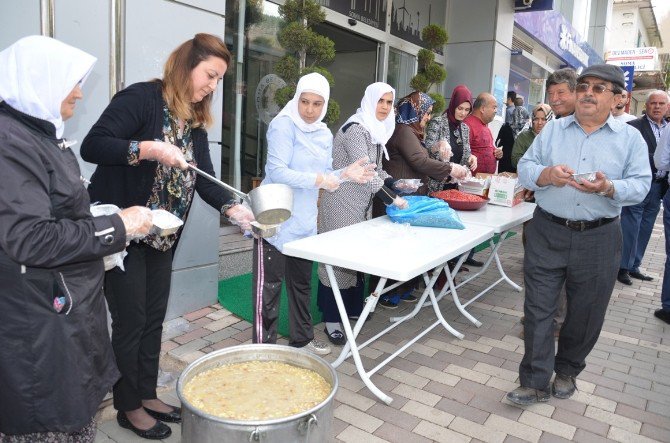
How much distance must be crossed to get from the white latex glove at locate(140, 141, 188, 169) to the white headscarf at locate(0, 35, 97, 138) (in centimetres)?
46

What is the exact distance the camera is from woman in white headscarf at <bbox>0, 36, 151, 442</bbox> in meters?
1.31

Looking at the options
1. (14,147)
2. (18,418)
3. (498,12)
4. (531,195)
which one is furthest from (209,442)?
(498,12)

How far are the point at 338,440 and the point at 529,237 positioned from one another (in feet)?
4.96

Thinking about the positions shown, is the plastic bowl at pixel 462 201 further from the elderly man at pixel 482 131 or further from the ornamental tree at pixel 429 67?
the ornamental tree at pixel 429 67

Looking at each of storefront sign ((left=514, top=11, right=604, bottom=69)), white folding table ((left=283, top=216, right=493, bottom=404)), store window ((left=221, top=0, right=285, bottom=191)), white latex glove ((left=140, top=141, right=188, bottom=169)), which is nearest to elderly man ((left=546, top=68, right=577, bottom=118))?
white folding table ((left=283, top=216, right=493, bottom=404))

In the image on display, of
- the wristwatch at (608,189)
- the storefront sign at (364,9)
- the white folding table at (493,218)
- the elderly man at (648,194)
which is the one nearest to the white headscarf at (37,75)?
the wristwatch at (608,189)

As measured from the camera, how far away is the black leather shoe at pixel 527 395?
2.79 metres

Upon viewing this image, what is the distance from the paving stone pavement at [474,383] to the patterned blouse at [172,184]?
3.21 ft

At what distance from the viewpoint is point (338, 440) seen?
244cm

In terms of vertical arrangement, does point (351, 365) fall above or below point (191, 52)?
below

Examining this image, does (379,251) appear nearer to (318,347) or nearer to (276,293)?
(276,293)

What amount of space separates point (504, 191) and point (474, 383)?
1.91m

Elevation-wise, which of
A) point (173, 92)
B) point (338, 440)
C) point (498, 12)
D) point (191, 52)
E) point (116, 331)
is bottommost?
point (338, 440)

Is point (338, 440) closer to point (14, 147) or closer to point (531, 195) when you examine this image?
point (14, 147)
